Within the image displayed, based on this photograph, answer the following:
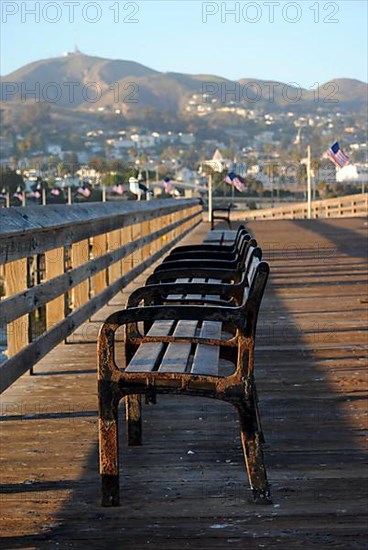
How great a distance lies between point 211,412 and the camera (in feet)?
17.4

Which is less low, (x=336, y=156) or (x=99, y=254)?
(x=336, y=156)

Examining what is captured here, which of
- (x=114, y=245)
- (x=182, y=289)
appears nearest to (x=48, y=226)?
(x=182, y=289)

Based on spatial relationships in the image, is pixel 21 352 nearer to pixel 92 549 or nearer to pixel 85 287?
pixel 92 549

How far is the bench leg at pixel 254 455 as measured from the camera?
376cm

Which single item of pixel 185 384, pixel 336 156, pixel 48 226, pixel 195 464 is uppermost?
pixel 336 156

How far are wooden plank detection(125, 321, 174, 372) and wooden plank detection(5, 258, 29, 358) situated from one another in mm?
1175

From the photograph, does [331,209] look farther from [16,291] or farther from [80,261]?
[16,291]

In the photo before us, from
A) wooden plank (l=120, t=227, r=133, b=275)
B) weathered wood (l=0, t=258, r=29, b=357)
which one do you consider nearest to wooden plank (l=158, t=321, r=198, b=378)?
weathered wood (l=0, t=258, r=29, b=357)

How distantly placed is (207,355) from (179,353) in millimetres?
112

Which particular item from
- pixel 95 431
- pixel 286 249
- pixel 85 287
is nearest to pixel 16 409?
pixel 95 431

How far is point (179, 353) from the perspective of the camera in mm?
4137

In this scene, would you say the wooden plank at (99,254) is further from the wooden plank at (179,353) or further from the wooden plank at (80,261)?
the wooden plank at (179,353)

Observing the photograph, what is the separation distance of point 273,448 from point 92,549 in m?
1.40

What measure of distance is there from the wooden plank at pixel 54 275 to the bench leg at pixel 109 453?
108 inches
